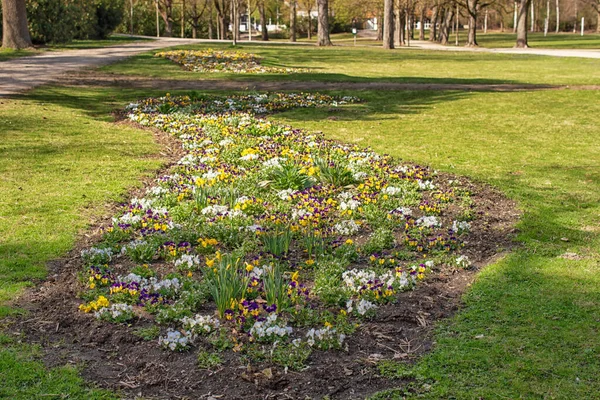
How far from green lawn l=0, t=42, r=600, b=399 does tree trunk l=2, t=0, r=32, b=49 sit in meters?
12.6

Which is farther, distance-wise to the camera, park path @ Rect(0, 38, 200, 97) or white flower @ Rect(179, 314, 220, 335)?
park path @ Rect(0, 38, 200, 97)

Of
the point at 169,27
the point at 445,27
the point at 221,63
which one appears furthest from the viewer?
the point at 169,27

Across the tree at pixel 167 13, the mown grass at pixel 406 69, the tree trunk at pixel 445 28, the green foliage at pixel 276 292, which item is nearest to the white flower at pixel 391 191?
the green foliage at pixel 276 292

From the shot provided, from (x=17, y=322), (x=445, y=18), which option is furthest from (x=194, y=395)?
(x=445, y=18)

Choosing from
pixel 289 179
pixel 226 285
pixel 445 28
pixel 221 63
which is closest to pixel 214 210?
pixel 289 179

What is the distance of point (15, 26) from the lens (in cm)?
2866

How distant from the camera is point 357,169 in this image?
368 inches

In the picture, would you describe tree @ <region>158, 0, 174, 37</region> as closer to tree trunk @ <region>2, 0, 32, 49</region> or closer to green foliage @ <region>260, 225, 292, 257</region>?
tree trunk @ <region>2, 0, 32, 49</region>

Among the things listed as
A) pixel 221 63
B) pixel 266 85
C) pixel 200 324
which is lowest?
pixel 200 324

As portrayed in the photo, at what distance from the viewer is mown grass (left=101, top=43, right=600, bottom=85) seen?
Answer: 22.8 metres

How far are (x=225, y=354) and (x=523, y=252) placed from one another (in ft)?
10.3

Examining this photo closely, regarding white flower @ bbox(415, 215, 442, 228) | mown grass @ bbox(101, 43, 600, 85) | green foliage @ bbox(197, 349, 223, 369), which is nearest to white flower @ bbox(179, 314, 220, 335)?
green foliage @ bbox(197, 349, 223, 369)

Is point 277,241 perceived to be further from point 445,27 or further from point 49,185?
point 445,27

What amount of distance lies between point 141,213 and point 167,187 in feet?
3.67
